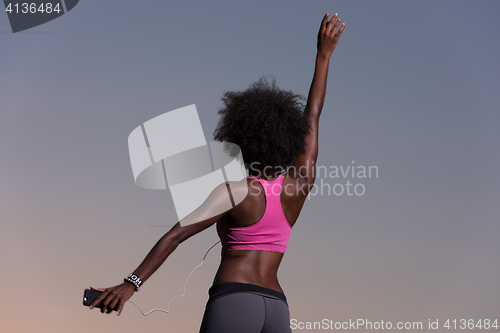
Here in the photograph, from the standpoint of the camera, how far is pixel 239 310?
7.70 feet

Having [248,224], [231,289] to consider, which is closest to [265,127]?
[248,224]

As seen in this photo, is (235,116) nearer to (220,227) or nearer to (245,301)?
(220,227)

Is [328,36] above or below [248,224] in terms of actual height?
above

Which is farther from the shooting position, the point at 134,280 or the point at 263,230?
the point at 263,230

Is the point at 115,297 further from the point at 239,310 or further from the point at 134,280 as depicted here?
the point at 239,310

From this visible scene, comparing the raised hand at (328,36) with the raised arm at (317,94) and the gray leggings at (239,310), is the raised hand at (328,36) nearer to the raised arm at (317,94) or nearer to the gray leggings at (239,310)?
the raised arm at (317,94)

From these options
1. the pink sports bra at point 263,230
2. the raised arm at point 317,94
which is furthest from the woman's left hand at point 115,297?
the raised arm at point 317,94

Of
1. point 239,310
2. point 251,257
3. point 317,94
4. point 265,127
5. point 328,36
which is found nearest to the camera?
point 239,310

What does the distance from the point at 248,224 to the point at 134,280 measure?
1.99 feet

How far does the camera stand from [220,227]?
8.19 ft

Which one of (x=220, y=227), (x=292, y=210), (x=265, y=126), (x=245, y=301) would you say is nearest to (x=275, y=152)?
(x=265, y=126)

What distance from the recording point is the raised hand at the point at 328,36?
3.28m

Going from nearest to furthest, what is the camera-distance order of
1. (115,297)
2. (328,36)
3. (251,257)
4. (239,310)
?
(115,297) < (239,310) < (251,257) < (328,36)

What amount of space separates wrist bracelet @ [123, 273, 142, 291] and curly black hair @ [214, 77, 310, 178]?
82 centimetres
